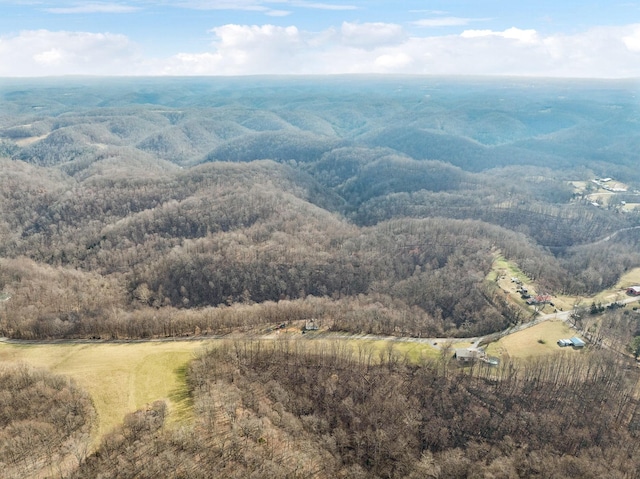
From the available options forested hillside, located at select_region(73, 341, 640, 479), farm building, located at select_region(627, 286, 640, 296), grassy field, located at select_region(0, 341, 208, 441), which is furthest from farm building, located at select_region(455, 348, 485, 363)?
farm building, located at select_region(627, 286, 640, 296)

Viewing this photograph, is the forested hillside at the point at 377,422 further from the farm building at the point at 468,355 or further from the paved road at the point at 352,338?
the paved road at the point at 352,338

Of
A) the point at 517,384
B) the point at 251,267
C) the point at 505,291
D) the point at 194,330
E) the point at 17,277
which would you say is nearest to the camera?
the point at 517,384

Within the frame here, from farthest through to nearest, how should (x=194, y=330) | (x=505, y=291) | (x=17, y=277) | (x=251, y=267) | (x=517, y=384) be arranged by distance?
(x=251, y=267) → (x=17, y=277) → (x=505, y=291) → (x=194, y=330) → (x=517, y=384)

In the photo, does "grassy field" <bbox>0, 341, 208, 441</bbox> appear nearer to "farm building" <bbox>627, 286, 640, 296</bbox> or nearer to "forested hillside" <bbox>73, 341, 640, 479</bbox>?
"forested hillside" <bbox>73, 341, 640, 479</bbox>

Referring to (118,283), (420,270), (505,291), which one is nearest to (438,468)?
(505,291)


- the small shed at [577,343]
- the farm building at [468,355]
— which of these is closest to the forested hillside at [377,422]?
the farm building at [468,355]

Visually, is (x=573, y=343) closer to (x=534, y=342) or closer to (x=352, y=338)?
(x=534, y=342)

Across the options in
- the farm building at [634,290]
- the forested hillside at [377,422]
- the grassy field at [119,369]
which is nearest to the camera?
the forested hillside at [377,422]

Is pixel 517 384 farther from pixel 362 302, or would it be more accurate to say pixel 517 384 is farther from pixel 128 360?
pixel 128 360
